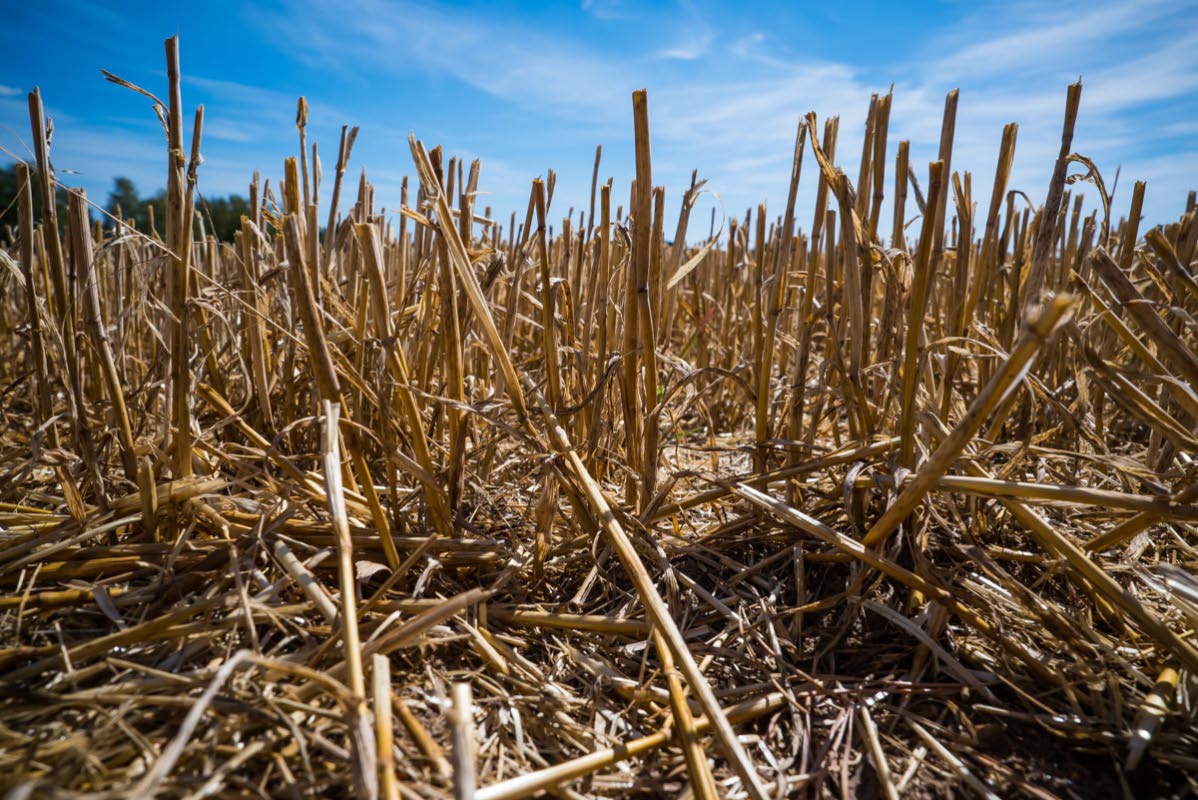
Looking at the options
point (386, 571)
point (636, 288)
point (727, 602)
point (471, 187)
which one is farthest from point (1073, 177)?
point (386, 571)

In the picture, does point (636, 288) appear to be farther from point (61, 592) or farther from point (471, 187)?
point (61, 592)

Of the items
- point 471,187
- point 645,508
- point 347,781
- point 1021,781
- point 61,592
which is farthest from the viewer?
point 471,187

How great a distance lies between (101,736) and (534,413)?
2.31 ft

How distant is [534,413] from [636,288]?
0.28 meters

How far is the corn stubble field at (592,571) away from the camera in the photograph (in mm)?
761

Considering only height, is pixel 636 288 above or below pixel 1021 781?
above

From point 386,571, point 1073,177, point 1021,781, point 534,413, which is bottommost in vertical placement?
point 1021,781

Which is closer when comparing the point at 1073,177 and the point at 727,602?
the point at 1073,177

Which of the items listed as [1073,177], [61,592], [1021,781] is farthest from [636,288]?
[61,592]

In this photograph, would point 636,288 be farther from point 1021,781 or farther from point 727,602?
point 1021,781

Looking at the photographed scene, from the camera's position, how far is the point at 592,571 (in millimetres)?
1092

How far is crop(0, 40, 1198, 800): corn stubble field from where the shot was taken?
0.76 m

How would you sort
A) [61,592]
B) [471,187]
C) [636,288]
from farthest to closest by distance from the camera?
[471,187]
[636,288]
[61,592]

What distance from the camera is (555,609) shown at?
1.09 meters
